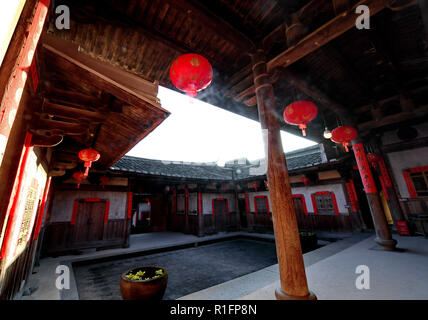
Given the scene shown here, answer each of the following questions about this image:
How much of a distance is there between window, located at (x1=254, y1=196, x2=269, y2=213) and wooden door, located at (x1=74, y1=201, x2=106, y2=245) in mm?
9488

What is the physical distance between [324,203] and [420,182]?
4070 mm

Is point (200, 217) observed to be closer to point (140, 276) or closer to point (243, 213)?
point (243, 213)

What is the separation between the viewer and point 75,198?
8.23 meters

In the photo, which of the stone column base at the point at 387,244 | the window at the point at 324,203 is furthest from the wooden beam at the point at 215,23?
the window at the point at 324,203

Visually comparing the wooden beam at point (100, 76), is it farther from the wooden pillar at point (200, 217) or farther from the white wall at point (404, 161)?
the wooden pillar at point (200, 217)

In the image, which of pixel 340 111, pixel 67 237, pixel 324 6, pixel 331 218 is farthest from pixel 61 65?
pixel 331 218

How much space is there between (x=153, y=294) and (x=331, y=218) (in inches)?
391

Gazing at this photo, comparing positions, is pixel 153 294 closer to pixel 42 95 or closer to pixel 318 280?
pixel 318 280

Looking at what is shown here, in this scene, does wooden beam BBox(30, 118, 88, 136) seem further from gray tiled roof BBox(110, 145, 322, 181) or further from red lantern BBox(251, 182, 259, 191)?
red lantern BBox(251, 182, 259, 191)

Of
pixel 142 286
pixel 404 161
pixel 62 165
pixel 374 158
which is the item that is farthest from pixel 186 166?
pixel 404 161

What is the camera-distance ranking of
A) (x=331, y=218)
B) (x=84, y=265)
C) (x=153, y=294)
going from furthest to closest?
1. (x=331, y=218)
2. (x=84, y=265)
3. (x=153, y=294)

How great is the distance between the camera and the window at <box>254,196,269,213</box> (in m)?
12.3

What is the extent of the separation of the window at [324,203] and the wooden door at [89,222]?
11.5 m
